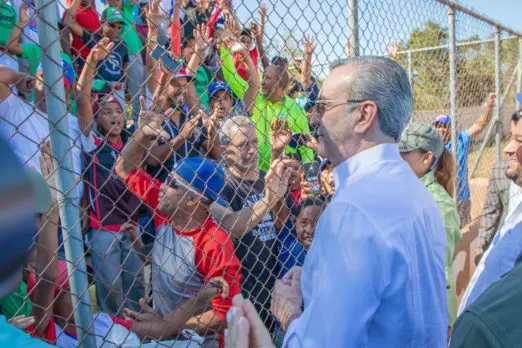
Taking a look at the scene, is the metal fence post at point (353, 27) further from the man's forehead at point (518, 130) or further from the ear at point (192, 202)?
the ear at point (192, 202)

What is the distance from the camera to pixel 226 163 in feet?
10.3

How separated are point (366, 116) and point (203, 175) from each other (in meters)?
1.14

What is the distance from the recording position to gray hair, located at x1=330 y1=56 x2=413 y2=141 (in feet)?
5.17

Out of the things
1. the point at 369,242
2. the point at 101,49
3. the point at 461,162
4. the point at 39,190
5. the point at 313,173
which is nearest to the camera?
the point at 39,190

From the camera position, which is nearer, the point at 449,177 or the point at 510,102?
the point at 449,177

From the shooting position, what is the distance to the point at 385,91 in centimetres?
158

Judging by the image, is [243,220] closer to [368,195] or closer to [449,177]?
[368,195]

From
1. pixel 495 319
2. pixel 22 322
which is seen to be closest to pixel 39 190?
pixel 495 319

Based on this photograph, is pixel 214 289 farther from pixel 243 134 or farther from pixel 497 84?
pixel 497 84

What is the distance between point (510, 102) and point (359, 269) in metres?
11.4

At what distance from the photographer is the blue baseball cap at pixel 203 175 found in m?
2.44

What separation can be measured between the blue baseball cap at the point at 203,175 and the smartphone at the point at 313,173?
3.87 ft

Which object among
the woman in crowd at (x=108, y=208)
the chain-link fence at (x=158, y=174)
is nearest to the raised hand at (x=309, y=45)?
the chain-link fence at (x=158, y=174)

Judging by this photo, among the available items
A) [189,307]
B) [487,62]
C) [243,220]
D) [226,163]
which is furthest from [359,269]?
[487,62]
